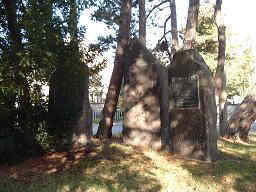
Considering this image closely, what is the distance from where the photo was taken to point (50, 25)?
6.64 metres

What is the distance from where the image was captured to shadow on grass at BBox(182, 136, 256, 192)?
6056 mm

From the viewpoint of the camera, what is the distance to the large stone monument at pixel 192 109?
7906 millimetres

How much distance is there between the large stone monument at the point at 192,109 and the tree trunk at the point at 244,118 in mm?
4365

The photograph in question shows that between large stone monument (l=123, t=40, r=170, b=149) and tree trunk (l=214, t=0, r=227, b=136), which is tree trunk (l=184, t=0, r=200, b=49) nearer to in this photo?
tree trunk (l=214, t=0, r=227, b=136)

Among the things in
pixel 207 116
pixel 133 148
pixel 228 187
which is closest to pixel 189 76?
pixel 207 116

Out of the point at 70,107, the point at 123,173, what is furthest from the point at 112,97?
the point at 123,173

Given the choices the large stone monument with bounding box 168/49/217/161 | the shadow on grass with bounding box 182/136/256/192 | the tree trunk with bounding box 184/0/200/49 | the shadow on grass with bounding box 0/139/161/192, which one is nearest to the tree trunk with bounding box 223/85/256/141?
the tree trunk with bounding box 184/0/200/49

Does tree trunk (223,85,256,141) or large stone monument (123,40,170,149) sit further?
tree trunk (223,85,256,141)

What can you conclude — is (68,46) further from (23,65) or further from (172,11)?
(172,11)

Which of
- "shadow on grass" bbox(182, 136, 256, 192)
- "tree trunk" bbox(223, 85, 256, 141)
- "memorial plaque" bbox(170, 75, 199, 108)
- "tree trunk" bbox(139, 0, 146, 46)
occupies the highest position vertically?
"tree trunk" bbox(139, 0, 146, 46)

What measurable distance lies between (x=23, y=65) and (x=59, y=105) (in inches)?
98.2

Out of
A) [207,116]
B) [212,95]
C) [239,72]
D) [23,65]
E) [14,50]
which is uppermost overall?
[239,72]

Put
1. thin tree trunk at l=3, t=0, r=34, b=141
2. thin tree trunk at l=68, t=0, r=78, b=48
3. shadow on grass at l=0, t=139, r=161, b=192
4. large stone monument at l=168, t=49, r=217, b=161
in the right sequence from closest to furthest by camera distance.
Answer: shadow on grass at l=0, t=139, r=161, b=192 → thin tree trunk at l=3, t=0, r=34, b=141 → thin tree trunk at l=68, t=0, r=78, b=48 → large stone monument at l=168, t=49, r=217, b=161

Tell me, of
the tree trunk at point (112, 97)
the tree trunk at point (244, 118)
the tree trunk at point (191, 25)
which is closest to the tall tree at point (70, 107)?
the tree trunk at point (112, 97)
